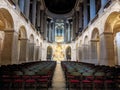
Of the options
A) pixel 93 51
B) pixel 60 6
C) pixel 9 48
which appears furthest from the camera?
pixel 60 6

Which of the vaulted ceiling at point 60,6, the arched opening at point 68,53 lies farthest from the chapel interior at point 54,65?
the arched opening at point 68,53

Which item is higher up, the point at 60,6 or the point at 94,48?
the point at 60,6

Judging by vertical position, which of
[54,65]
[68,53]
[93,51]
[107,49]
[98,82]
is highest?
[107,49]

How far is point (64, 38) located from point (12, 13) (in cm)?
3055

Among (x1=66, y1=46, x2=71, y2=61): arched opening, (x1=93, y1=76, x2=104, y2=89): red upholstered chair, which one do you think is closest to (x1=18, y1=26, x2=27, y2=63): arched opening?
(x1=93, y1=76, x2=104, y2=89): red upholstered chair

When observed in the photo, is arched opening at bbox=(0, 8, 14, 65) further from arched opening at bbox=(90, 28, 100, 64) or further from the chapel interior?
arched opening at bbox=(90, 28, 100, 64)

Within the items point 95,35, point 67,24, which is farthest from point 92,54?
point 67,24

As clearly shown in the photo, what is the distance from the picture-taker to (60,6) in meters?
42.8

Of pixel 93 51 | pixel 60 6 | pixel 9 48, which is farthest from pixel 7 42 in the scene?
pixel 60 6

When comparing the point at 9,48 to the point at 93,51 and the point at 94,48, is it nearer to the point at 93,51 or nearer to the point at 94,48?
the point at 93,51

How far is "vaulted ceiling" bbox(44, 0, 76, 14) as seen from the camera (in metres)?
40.6

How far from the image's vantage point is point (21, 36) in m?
18.3

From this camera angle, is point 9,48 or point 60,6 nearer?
point 9,48

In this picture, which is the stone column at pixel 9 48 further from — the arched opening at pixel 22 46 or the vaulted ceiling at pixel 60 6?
the vaulted ceiling at pixel 60 6
